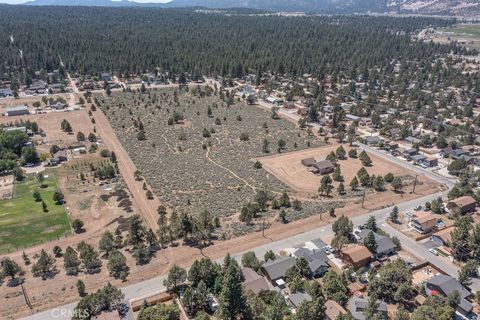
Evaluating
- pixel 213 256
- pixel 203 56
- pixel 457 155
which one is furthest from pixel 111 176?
pixel 203 56

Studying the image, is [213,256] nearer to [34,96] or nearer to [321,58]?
[34,96]

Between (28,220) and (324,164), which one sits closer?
(28,220)

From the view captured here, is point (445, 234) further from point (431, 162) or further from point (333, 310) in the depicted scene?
point (431, 162)

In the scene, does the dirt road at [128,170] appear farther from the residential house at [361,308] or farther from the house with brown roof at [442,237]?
the house with brown roof at [442,237]

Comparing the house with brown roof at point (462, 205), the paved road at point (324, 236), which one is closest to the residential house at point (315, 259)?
the paved road at point (324, 236)

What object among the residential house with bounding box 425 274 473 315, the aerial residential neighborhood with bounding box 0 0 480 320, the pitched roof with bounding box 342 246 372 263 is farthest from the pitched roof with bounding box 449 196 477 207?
the pitched roof with bounding box 342 246 372 263

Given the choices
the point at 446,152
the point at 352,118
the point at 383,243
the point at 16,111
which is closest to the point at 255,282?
the point at 383,243

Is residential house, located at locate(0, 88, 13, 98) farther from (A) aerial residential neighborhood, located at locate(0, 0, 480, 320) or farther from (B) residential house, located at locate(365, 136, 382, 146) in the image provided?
(B) residential house, located at locate(365, 136, 382, 146)
